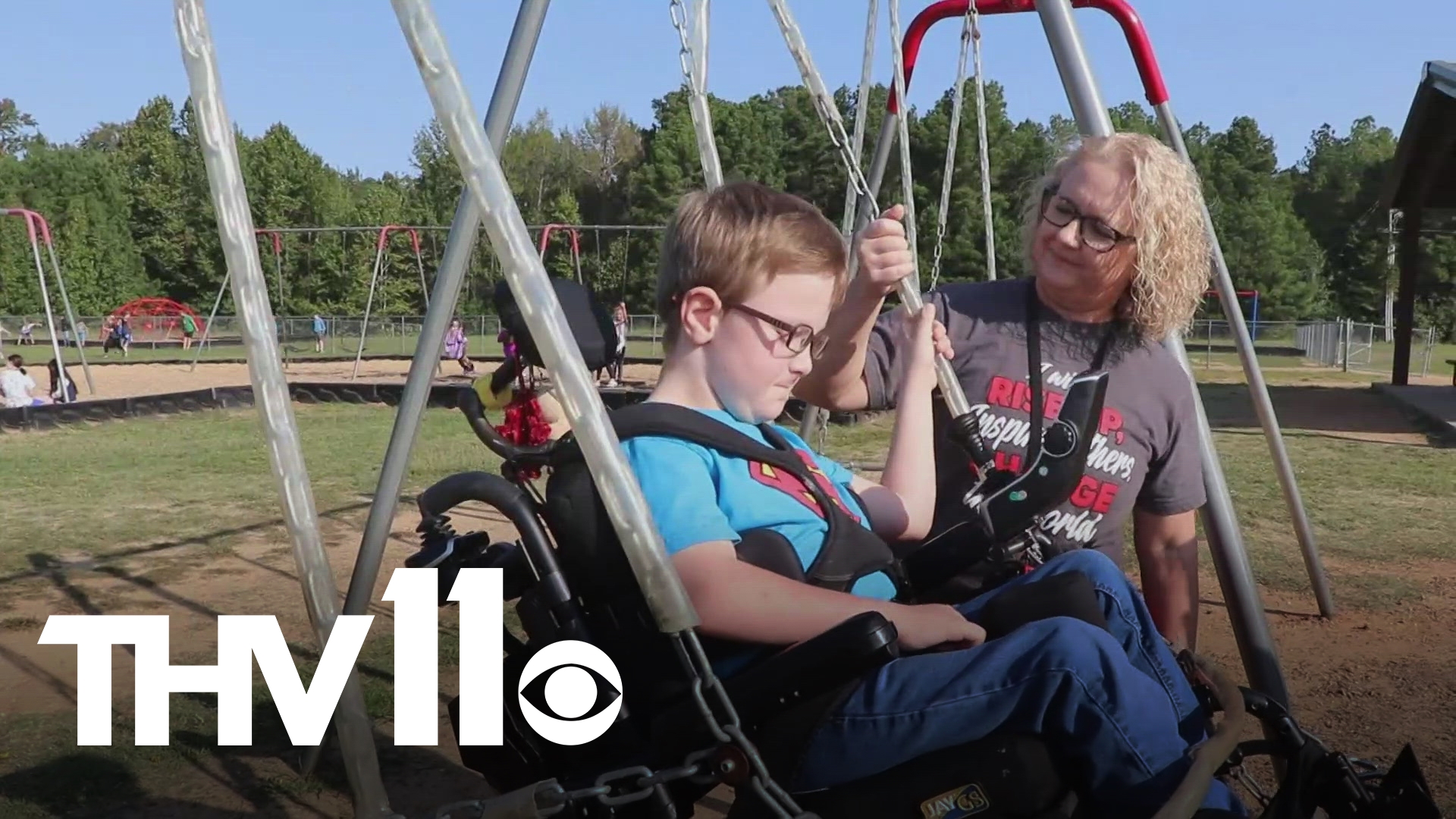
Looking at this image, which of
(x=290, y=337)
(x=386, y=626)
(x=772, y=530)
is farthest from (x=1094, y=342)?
(x=290, y=337)

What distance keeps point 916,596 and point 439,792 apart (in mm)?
1886

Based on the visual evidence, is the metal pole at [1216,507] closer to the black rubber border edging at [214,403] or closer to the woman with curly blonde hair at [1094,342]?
the woman with curly blonde hair at [1094,342]

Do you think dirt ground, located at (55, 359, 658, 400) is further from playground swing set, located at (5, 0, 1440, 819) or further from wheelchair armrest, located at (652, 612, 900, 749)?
wheelchair armrest, located at (652, 612, 900, 749)

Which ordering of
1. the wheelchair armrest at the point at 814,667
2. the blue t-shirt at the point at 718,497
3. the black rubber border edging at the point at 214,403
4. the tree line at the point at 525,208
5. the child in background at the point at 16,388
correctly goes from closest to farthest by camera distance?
1. the wheelchair armrest at the point at 814,667
2. the blue t-shirt at the point at 718,497
3. the black rubber border edging at the point at 214,403
4. the child in background at the point at 16,388
5. the tree line at the point at 525,208

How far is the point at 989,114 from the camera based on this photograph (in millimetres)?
43125

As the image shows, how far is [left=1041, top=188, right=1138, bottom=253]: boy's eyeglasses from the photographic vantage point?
8.62 ft

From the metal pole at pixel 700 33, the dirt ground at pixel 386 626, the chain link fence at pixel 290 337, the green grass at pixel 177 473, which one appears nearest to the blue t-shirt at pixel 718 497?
the metal pole at pixel 700 33

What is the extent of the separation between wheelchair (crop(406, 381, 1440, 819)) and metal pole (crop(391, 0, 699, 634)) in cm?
9

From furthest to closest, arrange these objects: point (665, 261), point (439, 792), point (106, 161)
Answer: point (106, 161) < point (439, 792) < point (665, 261)

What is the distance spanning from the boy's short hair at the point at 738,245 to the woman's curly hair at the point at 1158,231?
0.90 meters

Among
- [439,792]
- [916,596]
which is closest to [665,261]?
[916,596]

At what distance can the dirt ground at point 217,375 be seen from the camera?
73.1 feet

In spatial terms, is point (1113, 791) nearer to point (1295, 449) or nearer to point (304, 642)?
point (304, 642)

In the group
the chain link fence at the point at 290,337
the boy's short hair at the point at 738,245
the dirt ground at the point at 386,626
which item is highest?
the boy's short hair at the point at 738,245
